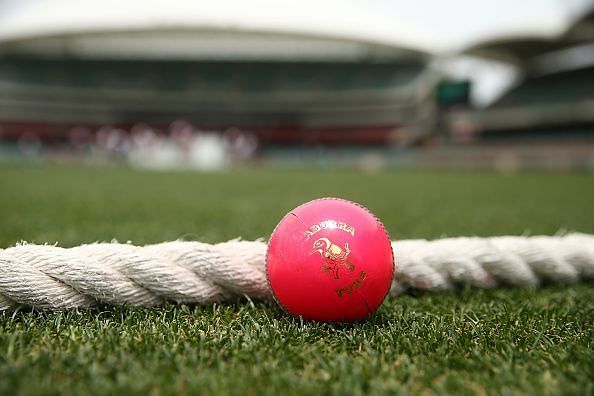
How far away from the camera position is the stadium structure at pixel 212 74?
39.6 meters

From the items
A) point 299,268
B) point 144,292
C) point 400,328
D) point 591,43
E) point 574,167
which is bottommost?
point 574,167

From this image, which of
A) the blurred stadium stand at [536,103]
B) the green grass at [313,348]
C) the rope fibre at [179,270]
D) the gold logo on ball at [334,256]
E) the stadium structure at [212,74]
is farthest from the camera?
the stadium structure at [212,74]

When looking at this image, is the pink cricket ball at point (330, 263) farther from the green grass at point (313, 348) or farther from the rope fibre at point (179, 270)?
the rope fibre at point (179, 270)

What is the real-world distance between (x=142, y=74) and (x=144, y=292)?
137 ft

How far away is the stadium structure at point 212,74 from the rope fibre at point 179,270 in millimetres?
37502

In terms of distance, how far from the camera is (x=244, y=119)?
39.9 metres

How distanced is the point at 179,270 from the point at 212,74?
132 ft

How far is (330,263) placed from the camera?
5.10 ft

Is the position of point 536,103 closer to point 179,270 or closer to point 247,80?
point 247,80

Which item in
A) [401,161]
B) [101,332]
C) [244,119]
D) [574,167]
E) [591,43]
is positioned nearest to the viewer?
[101,332]

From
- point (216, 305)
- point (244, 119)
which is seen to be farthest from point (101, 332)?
point (244, 119)

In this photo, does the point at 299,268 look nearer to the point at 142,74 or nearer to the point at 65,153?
the point at 65,153

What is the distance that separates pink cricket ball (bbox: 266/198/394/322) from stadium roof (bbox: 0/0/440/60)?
41235mm

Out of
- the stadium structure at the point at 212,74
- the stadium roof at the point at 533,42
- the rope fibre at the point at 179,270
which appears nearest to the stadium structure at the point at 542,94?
the stadium roof at the point at 533,42
